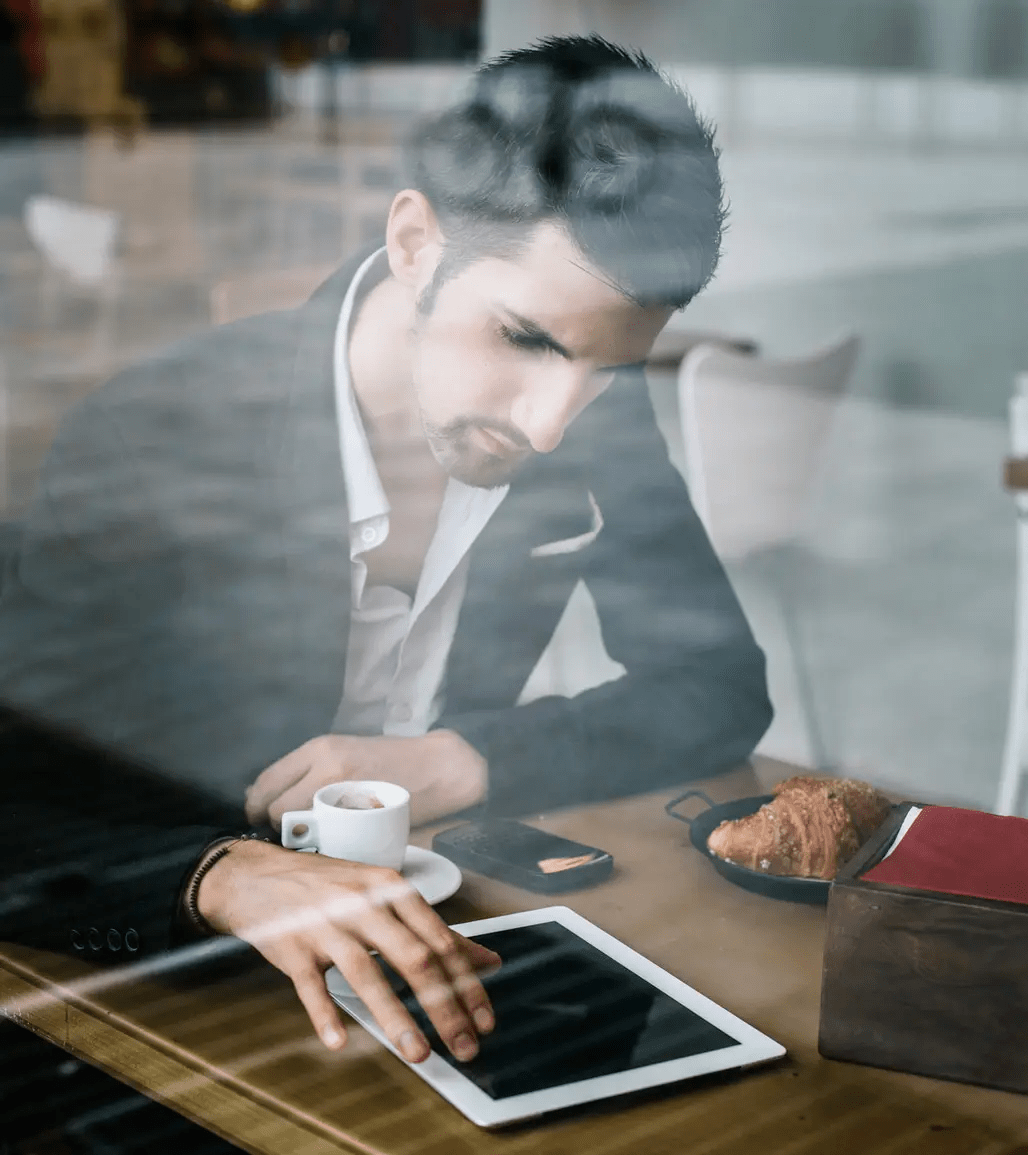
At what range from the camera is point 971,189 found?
2.51m

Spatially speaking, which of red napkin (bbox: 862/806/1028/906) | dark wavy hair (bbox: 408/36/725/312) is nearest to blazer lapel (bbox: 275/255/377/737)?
dark wavy hair (bbox: 408/36/725/312)

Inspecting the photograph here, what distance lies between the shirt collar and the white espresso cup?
40 centimetres

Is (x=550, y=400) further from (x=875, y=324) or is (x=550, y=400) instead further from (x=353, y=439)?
(x=875, y=324)

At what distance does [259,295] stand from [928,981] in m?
1.13

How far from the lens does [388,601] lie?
1.26 m

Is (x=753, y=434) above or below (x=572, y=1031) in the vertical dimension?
above

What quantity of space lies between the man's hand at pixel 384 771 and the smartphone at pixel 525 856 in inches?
1.9

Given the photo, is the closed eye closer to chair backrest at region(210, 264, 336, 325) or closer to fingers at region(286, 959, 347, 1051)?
chair backrest at region(210, 264, 336, 325)

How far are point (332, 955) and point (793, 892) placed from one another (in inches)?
10.3

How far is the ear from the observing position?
3.64 feet

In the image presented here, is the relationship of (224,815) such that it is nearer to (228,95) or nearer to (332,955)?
(332,955)

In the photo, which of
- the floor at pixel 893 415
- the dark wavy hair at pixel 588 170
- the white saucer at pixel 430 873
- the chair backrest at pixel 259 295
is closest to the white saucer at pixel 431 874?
the white saucer at pixel 430 873

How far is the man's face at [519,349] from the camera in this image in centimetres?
106

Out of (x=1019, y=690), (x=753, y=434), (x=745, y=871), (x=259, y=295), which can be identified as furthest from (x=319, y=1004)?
(x=1019, y=690)
